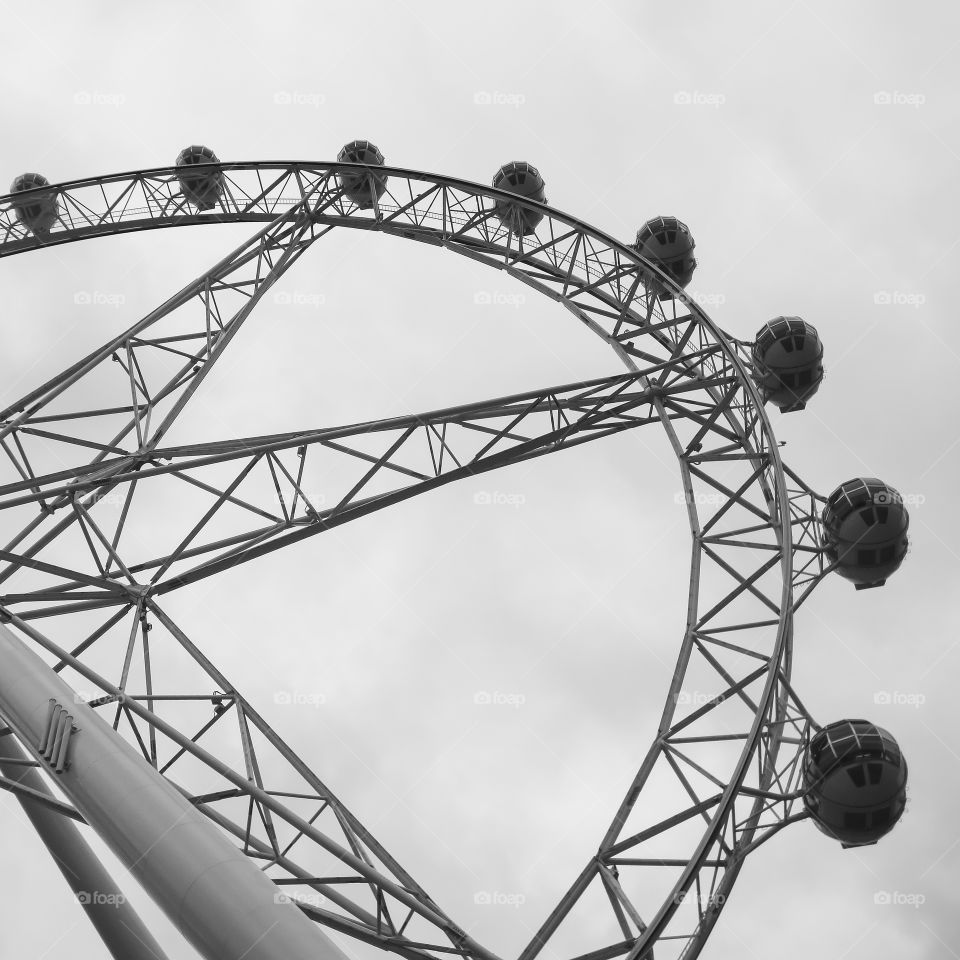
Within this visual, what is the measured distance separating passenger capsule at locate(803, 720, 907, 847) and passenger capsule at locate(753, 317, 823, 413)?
800 centimetres

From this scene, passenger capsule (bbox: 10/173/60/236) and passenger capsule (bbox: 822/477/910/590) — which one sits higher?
passenger capsule (bbox: 10/173/60/236)

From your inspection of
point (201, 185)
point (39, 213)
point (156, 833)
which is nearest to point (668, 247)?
point (201, 185)

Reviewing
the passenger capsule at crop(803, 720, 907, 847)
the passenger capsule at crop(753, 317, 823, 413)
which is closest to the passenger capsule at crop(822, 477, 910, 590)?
the passenger capsule at crop(753, 317, 823, 413)

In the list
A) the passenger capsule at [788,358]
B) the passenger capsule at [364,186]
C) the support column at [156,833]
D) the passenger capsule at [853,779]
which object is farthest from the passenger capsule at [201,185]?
the passenger capsule at [853,779]

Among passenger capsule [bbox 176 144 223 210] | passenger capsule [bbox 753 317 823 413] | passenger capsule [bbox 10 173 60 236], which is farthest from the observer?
passenger capsule [bbox 10 173 60 236]

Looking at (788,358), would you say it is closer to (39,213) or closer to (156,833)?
(156,833)

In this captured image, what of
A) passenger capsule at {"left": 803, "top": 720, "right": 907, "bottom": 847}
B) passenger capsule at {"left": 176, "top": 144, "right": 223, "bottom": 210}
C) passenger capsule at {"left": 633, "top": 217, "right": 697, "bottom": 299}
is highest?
passenger capsule at {"left": 633, "top": 217, "right": 697, "bottom": 299}

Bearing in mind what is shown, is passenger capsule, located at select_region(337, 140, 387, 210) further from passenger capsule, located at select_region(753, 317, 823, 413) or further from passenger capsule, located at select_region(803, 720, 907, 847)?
passenger capsule, located at select_region(803, 720, 907, 847)

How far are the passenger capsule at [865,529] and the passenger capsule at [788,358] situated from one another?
10.4 feet

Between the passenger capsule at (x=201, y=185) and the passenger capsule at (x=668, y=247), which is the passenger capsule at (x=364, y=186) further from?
the passenger capsule at (x=668, y=247)

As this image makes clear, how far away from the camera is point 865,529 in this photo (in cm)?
1805

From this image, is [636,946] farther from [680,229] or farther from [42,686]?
[680,229]

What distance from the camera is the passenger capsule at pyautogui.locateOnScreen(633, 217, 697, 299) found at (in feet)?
81.0

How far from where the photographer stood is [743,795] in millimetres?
14148
